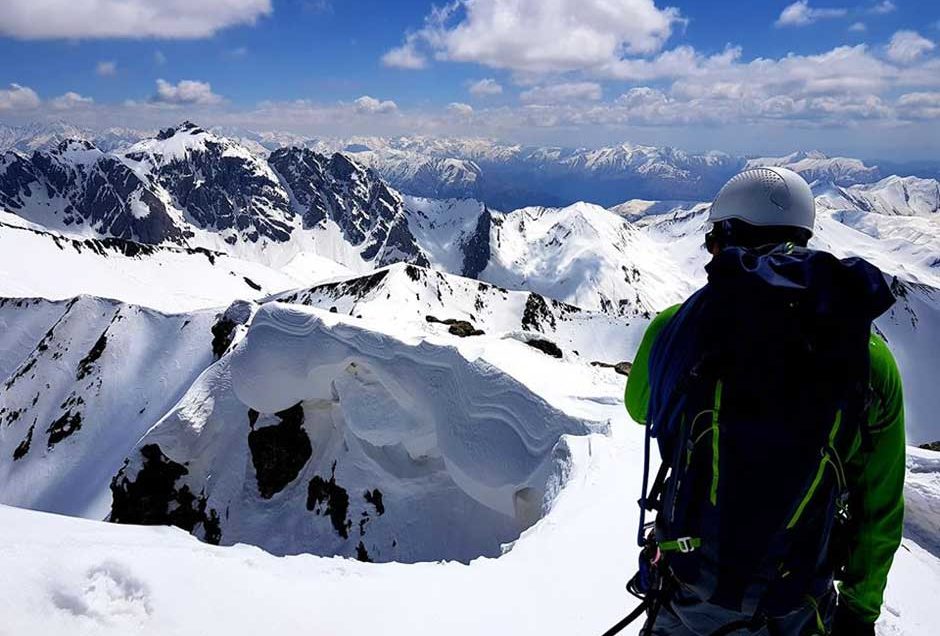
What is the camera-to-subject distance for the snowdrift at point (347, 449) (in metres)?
17.8

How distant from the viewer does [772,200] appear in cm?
385

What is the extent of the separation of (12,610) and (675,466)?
21.3 feet

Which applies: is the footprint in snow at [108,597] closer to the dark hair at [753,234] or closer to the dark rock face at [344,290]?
the dark hair at [753,234]

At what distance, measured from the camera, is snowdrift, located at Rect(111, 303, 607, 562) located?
58.3ft

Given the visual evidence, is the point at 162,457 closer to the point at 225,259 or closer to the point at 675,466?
the point at 675,466

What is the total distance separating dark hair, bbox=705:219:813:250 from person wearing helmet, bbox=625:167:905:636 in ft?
0.03

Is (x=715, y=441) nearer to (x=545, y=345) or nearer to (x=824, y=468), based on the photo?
(x=824, y=468)

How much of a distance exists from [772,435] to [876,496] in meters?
1.40

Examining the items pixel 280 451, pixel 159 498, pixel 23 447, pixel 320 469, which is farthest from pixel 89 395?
pixel 320 469

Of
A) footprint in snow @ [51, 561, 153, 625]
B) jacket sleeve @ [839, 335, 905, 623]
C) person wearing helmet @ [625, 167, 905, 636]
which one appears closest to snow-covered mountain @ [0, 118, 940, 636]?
footprint in snow @ [51, 561, 153, 625]

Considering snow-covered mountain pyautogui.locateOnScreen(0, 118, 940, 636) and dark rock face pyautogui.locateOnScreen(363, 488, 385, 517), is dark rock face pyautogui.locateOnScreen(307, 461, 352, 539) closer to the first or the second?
snow-covered mountain pyautogui.locateOnScreen(0, 118, 940, 636)

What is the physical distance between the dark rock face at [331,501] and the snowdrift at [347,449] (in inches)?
2.5

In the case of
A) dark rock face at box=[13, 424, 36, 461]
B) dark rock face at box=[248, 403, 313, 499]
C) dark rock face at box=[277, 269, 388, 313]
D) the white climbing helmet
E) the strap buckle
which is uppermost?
dark rock face at box=[277, 269, 388, 313]

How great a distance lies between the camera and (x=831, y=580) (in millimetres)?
3699
